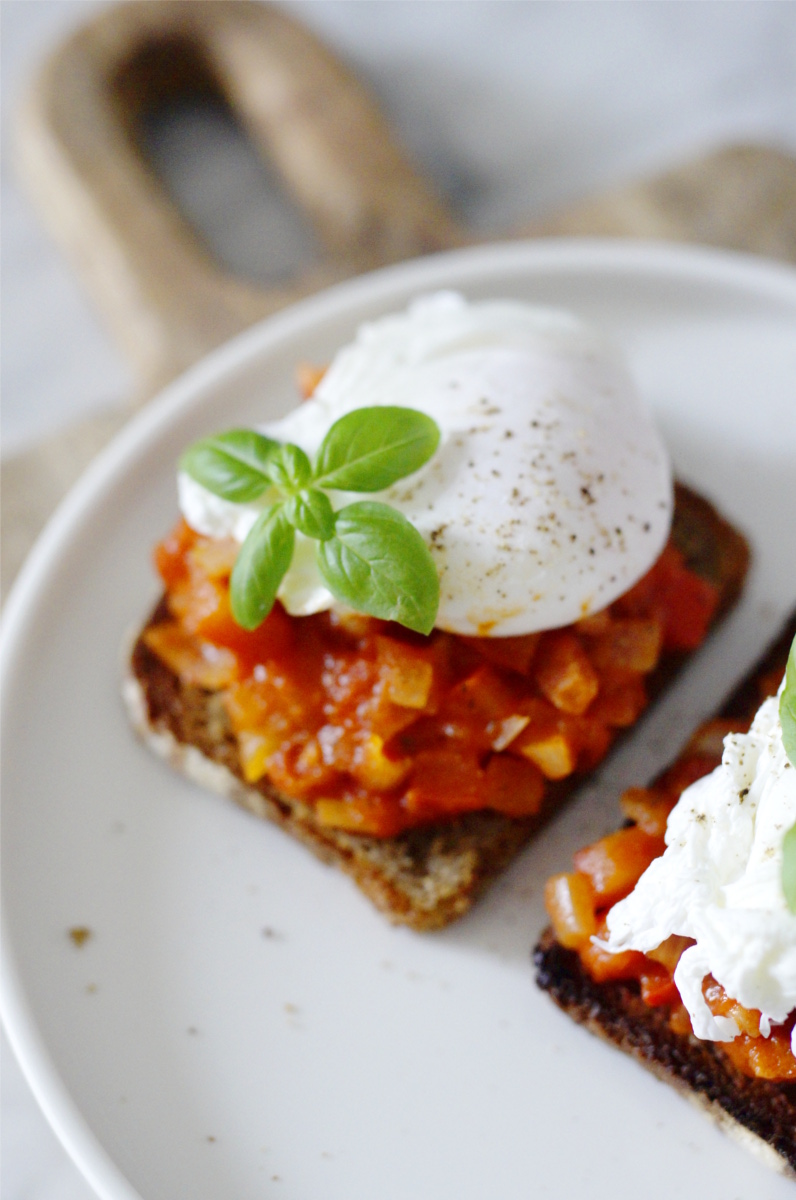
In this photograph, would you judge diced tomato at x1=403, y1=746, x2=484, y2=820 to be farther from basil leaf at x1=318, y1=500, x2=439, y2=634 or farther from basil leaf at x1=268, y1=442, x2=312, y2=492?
basil leaf at x1=268, y1=442, x2=312, y2=492

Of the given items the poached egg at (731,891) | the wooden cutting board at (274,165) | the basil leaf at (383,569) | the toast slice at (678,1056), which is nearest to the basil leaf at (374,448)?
the basil leaf at (383,569)

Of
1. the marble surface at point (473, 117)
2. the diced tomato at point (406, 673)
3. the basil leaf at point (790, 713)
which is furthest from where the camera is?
the marble surface at point (473, 117)

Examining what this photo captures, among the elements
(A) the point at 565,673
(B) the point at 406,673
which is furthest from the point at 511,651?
(B) the point at 406,673

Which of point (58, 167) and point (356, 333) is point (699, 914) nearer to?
point (356, 333)

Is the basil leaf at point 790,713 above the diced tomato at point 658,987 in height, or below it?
above

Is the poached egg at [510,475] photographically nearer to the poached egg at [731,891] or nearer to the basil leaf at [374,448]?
the basil leaf at [374,448]

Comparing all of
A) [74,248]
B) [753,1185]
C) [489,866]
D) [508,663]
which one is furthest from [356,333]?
[753,1185]

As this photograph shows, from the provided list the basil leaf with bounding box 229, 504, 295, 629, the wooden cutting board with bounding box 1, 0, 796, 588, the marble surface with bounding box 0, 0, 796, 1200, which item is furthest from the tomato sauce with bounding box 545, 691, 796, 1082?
the marble surface with bounding box 0, 0, 796, 1200
